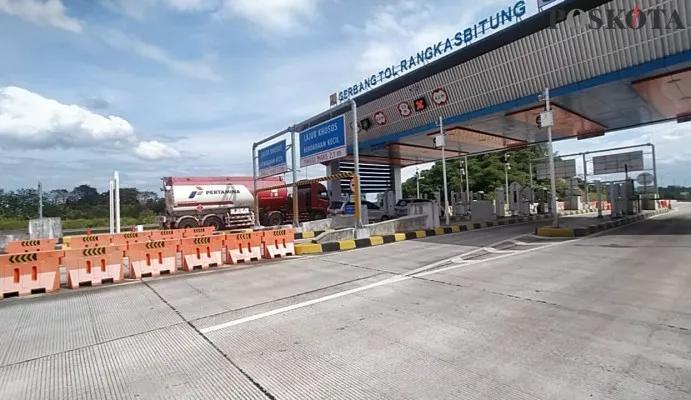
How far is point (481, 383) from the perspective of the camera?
273cm

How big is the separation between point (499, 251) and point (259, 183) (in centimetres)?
1562

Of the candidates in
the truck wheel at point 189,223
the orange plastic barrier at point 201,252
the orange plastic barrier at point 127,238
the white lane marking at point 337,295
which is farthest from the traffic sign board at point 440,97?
the orange plastic barrier at point 127,238

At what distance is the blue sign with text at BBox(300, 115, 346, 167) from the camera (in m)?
12.3

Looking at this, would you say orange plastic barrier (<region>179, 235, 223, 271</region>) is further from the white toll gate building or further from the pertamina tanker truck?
the pertamina tanker truck

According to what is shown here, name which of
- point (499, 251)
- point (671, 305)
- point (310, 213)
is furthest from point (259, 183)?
point (671, 305)

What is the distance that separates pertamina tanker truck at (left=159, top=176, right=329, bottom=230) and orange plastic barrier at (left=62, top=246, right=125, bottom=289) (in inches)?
477

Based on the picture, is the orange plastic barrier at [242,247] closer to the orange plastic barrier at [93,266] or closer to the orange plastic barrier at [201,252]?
the orange plastic barrier at [201,252]

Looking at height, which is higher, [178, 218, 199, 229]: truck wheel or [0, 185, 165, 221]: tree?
[0, 185, 165, 221]: tree

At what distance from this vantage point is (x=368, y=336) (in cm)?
375

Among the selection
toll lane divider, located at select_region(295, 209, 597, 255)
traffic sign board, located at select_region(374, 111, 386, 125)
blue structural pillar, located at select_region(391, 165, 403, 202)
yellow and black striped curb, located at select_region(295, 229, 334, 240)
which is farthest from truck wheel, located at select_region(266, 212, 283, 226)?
toll lane divider, located at select_region(295, 209, 597, 255)

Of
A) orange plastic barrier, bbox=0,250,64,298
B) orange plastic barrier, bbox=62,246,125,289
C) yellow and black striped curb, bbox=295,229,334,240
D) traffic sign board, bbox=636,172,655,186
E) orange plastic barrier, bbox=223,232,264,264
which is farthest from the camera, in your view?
traffic sign board, bbox=636,172,655,186

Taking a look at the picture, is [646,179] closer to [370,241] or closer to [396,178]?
[396,178]

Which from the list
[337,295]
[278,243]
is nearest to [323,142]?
[278,243]

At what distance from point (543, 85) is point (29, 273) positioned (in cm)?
1636
